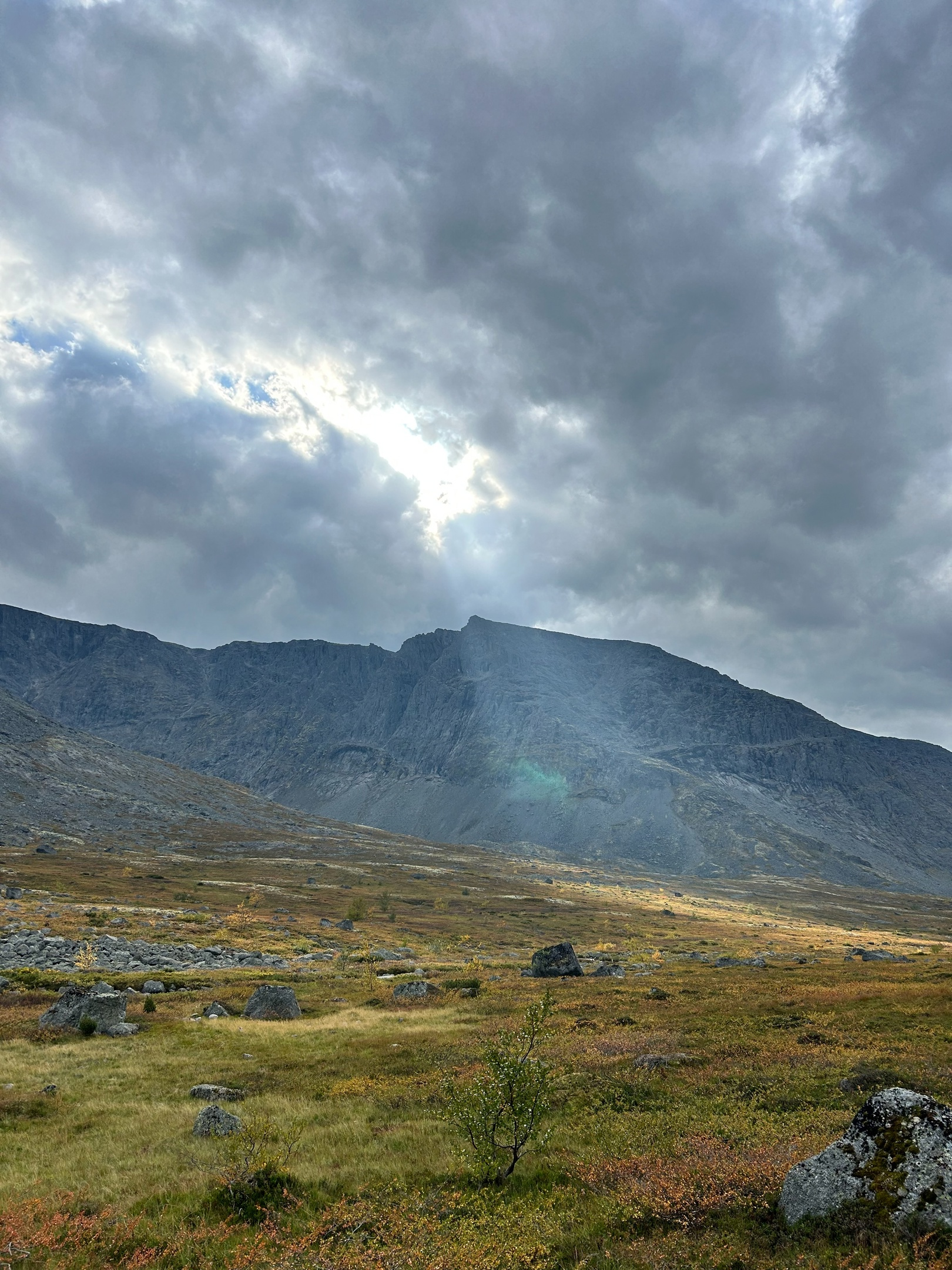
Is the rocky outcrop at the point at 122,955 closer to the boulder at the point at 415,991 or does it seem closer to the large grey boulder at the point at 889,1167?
the boulder at the point at 415,991

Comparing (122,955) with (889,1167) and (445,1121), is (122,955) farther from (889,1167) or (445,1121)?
(889,1167)

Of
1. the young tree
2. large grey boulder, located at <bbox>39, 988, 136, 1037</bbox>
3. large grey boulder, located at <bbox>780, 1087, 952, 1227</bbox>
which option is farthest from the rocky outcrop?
large grey boulder, located at <bbox>780, 1087, 952, 1227</bbox>

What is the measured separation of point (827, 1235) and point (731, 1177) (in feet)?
9.49

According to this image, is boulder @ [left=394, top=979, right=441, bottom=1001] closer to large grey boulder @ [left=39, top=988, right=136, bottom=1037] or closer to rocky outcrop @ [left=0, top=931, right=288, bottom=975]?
large grey boulder @ [left=39, top=988, right=136, bottom=1037]

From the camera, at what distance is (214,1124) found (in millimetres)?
16500

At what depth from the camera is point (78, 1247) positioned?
1074cm

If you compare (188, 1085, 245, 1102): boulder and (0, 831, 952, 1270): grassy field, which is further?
(188, 1085, 245, 1102): boulder

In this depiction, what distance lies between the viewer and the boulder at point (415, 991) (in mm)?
41281

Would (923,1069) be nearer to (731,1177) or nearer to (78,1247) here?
(731,1177)

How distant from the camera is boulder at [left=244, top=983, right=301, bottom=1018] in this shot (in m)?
35.2

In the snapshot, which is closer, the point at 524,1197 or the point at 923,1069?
the point at 524,1197

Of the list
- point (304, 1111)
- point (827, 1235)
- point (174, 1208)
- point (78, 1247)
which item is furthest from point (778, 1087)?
point (78, 1247)

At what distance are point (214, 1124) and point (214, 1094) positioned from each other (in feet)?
14.0

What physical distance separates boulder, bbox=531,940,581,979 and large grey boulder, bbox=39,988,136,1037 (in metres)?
34.2
